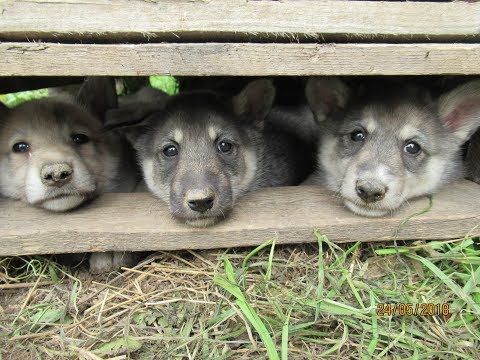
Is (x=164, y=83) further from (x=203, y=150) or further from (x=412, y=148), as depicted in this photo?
(x=412, y=148)

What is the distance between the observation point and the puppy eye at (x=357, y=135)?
3.82 m

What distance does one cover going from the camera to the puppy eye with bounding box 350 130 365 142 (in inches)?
150

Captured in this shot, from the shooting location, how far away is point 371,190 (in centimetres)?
323

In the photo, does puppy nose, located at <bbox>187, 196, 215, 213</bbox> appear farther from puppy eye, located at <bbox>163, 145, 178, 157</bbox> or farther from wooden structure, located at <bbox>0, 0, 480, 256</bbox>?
puppy eye, located at <bbox>163, 145, 178, 157</bbox>

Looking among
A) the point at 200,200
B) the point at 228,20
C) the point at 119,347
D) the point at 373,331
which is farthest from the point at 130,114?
the point at 373,331

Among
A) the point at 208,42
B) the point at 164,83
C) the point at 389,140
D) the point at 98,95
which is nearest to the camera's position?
the point at 208,42

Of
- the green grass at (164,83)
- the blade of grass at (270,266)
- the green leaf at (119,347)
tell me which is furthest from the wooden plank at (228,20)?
the green grass at (164,83)

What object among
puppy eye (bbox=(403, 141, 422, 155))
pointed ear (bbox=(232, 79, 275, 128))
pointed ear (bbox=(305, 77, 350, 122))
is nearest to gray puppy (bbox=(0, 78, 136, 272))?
pointed ear (bbox=(232, 79, 275, 128))

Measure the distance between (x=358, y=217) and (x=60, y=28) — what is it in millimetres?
2442

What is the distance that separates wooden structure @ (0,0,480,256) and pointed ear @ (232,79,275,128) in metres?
1.05

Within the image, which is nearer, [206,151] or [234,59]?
[234,59]

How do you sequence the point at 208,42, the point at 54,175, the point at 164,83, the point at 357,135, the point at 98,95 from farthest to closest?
the point at 164,83
the point at 98,95
the point at 357,135
the point at 54,175
the point at 208,42

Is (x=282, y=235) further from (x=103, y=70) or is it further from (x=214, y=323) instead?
(x=103, y=70)

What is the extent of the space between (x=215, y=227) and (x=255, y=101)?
1.44 metres
